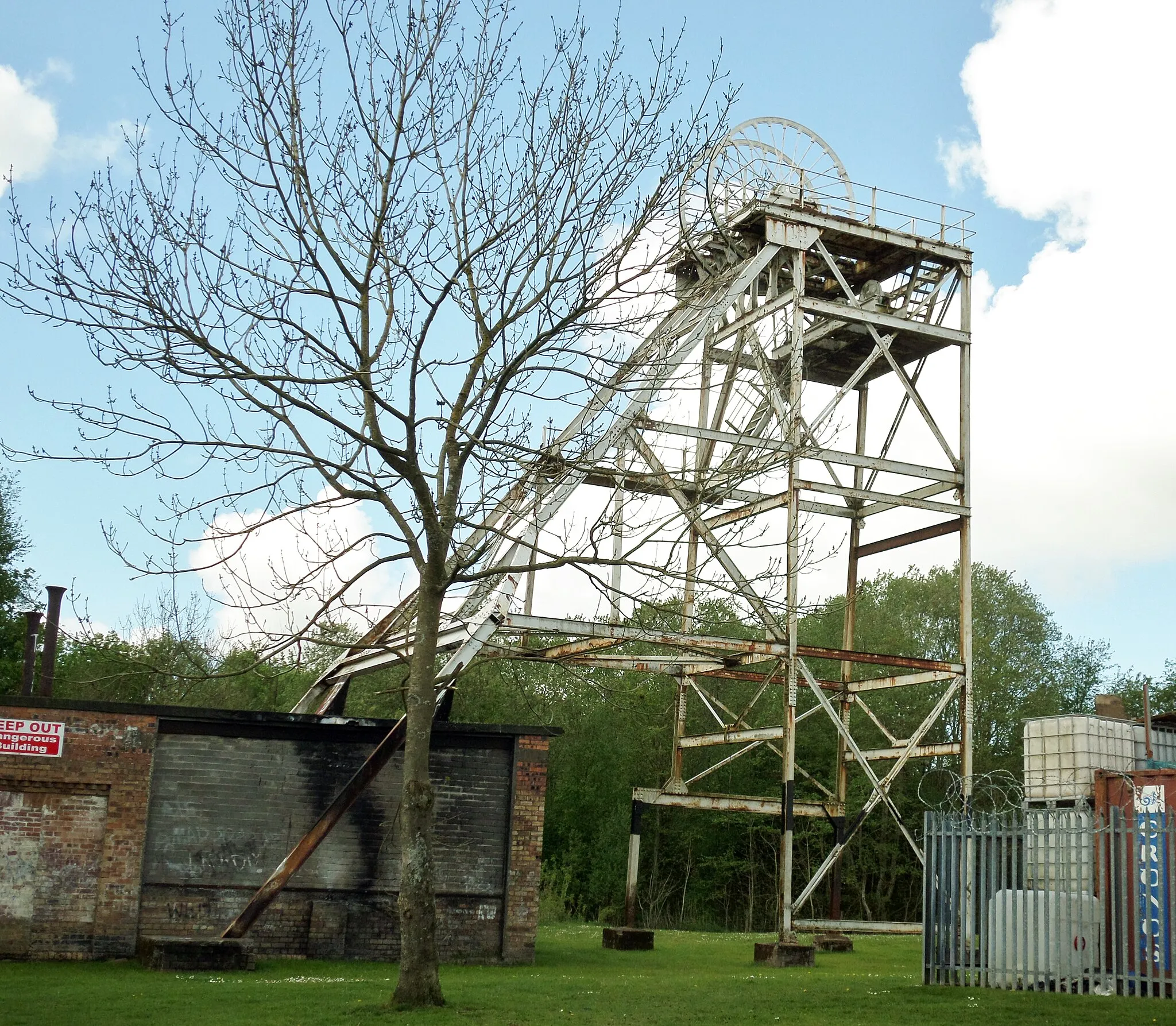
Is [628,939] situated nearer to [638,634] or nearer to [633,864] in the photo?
[633,864]

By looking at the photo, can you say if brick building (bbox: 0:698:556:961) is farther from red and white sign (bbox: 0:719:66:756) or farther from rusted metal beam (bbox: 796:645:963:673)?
rusted metal beam (bbox: 796:645:963:673)

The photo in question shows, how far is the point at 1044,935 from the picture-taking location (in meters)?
12.9

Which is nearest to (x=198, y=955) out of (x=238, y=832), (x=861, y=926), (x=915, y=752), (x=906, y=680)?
(x=238, y=832)

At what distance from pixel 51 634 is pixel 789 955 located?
11.7 metres

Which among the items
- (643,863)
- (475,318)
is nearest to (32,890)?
(475,318)

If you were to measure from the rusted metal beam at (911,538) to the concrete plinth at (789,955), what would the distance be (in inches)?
266

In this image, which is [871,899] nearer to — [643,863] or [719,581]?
[643,863]

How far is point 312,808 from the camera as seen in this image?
1655cm

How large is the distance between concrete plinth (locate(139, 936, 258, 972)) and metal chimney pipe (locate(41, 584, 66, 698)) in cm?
604

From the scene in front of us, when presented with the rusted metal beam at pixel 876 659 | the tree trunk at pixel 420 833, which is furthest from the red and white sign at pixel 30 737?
the rusted metal beam at pixel 876 659

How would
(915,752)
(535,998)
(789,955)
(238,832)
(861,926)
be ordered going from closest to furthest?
(535,998) < (238,832) < (789,955) < (861,926) < (915,752)

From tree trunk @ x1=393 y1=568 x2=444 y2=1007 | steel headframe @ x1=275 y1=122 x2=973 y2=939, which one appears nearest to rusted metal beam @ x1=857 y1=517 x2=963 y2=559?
steel headframe @ x1=275 y1=122 x2=973 y2=939

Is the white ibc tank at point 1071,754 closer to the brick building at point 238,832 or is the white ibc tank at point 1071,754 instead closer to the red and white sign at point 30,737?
the brick building at point 238,832

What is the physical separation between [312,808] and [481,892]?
8.02ft
